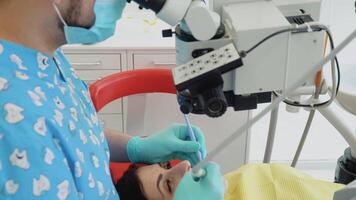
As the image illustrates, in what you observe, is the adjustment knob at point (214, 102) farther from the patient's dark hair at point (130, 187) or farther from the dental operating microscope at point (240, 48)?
the patient's dark hair at point (130, 187)

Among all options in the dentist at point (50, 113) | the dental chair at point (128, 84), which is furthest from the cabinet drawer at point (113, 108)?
the dentist at point (50, 113)

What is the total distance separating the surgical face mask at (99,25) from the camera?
3.42 feet

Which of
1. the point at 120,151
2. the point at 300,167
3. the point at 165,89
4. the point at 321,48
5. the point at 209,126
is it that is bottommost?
the point at 300,167

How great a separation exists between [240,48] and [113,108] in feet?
3.85

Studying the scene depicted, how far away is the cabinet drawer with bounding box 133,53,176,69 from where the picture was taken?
1868 millimetres

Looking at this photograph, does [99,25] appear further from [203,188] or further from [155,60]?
[155,60]

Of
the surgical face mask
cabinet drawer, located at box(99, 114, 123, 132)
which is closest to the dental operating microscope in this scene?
the surgical face mask

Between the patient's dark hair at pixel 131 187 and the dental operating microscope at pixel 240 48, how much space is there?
53 centimetres

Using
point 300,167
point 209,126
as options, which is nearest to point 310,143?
point 300,167

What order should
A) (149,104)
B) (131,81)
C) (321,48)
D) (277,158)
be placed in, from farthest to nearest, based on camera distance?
1. (277,158)
2. (149,104)
3. (131,81)
4. (321,48)

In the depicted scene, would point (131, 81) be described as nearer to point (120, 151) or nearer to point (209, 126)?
point (120, 151)

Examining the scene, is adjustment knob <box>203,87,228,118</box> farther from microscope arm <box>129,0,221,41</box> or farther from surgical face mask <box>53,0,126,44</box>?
surgical face mask <box>53,0,126,44</box>

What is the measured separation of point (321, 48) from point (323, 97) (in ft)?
0.59

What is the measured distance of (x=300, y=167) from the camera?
2.53 metres
